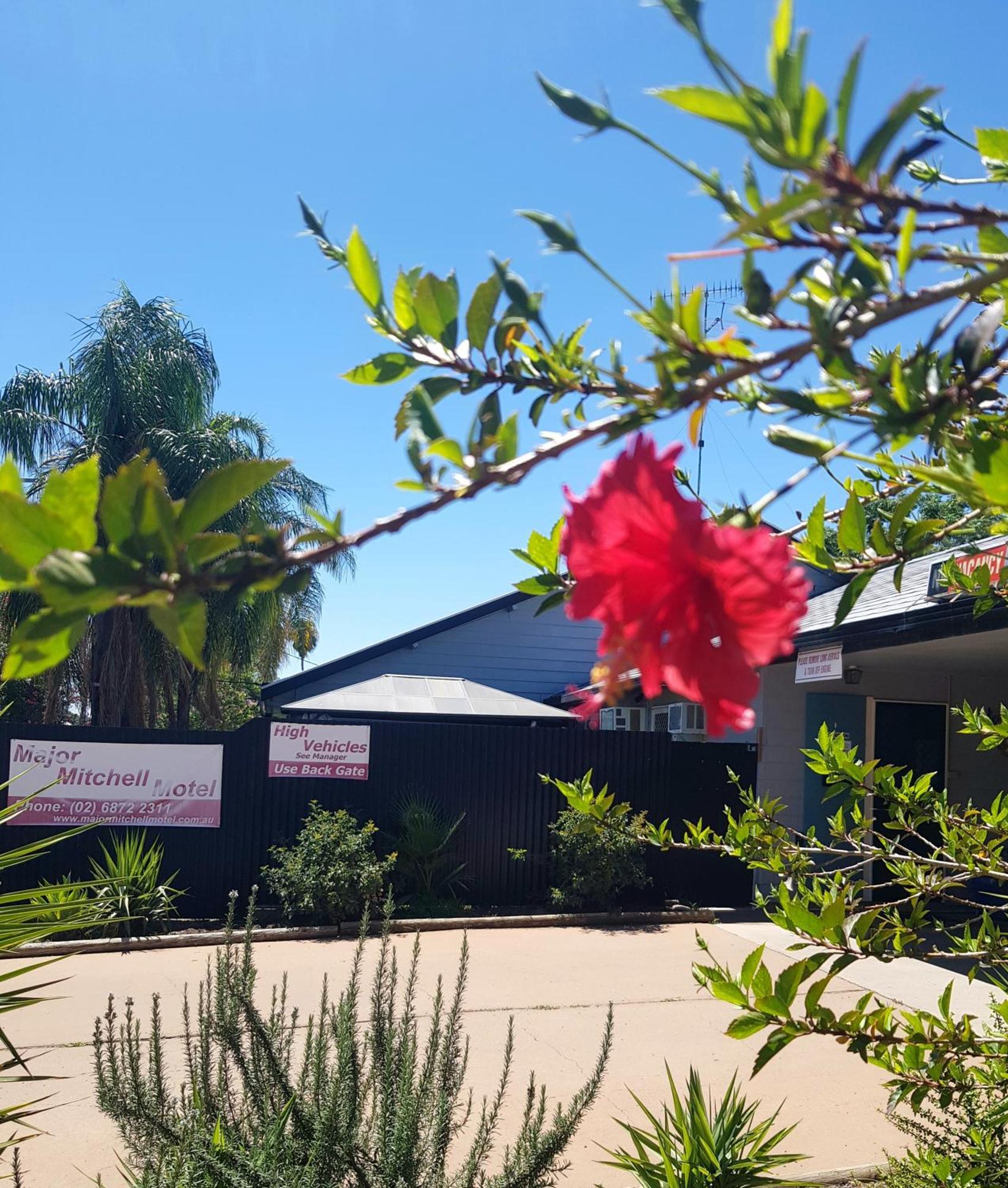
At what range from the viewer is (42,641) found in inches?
28.1

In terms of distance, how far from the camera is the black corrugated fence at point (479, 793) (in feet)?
32.2

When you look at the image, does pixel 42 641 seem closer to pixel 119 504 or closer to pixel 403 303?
pixel 119 504

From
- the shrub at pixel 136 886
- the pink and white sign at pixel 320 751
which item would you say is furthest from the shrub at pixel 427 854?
the shrub at pixel 136 886

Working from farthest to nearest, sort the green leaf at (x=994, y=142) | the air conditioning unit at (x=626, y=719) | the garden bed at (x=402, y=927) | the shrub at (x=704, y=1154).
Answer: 1. the air conditioning unit at (x=626, y=719)
2. the garden bed at (x=402, y=927)
3. the shrub at (x=704, y=1154)
4. the green leaf at (x=994, y=142)

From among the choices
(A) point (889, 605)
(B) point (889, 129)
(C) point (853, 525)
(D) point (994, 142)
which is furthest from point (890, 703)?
(B) point (889, 129)

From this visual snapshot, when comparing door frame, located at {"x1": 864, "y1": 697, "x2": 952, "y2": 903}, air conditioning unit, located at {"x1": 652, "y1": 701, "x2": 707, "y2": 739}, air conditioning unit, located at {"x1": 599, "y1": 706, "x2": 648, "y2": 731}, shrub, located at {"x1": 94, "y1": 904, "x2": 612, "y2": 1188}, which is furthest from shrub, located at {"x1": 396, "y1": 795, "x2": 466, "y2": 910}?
shrub, located at {"x1": 94, "y1": 904, "x2": 612, "y2": 1188}

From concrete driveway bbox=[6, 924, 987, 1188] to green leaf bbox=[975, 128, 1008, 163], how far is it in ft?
10.6

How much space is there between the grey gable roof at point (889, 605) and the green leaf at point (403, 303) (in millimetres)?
5666

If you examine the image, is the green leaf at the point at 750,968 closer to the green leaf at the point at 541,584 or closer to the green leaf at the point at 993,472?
the green leaf at the point at 541,584

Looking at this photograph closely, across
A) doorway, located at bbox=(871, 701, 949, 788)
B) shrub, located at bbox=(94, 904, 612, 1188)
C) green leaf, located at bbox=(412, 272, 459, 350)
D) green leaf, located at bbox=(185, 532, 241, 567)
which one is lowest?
shrub, located at bbox=(94, 904, 612, 1188)

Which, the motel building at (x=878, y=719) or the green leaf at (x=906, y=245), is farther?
the motel building at (x=878, y=719)

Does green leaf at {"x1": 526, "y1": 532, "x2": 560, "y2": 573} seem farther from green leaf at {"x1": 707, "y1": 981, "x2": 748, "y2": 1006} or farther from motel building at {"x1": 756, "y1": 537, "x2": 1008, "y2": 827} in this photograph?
motel building at {"x1": 756, "y1": 537, "x2": 1008, "y2": 827}

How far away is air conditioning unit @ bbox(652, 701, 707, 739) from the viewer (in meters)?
11.8

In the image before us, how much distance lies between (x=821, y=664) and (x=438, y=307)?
8191 mm
